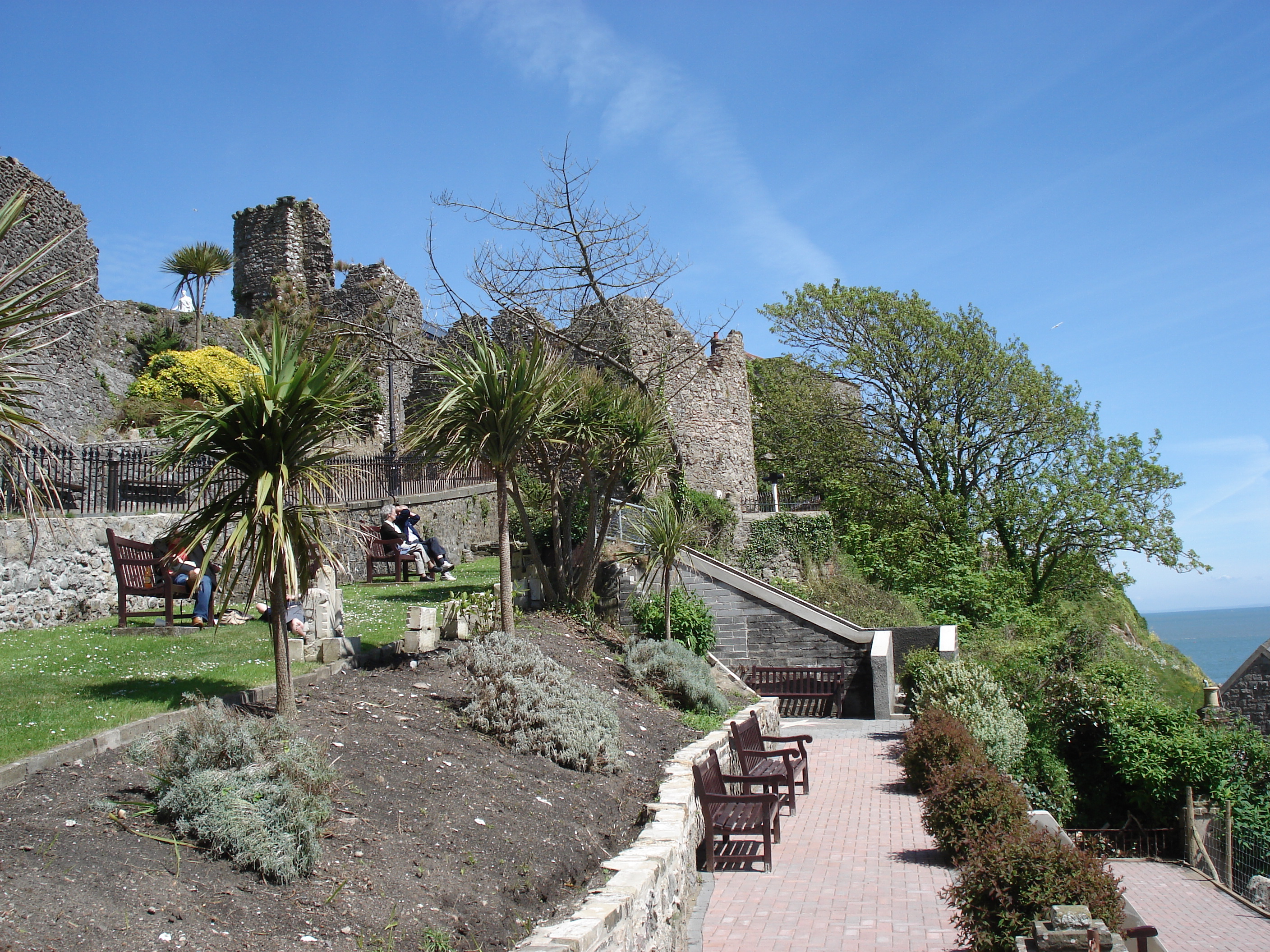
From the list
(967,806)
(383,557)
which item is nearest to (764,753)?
(967,806)

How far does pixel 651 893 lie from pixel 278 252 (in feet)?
Answer: 99.5

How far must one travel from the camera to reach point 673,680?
1038 centimetres

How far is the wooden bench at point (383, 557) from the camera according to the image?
1482 cm

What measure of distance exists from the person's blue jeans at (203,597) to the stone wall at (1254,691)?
21.6 meters

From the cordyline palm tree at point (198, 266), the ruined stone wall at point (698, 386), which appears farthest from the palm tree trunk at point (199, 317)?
the ruined stone wall at point (698, 386)

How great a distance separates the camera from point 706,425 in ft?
73.8

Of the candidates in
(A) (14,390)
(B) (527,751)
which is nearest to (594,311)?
(B) (527,751)

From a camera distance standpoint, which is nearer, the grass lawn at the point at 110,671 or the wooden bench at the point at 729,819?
the grass lawn at the point at 110,671

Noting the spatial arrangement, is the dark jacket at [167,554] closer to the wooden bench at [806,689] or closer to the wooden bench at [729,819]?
the wooden bench at [729,819]

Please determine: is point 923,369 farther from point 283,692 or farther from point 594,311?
point 283,692

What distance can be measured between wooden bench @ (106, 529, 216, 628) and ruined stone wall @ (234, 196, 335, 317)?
22.7 metres

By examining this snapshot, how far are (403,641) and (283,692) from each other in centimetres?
250

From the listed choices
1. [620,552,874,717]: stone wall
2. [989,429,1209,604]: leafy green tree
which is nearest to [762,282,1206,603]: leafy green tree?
[989,429,1209,604]: leafy green tree

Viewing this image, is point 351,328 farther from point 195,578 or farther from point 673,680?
point 673,680
